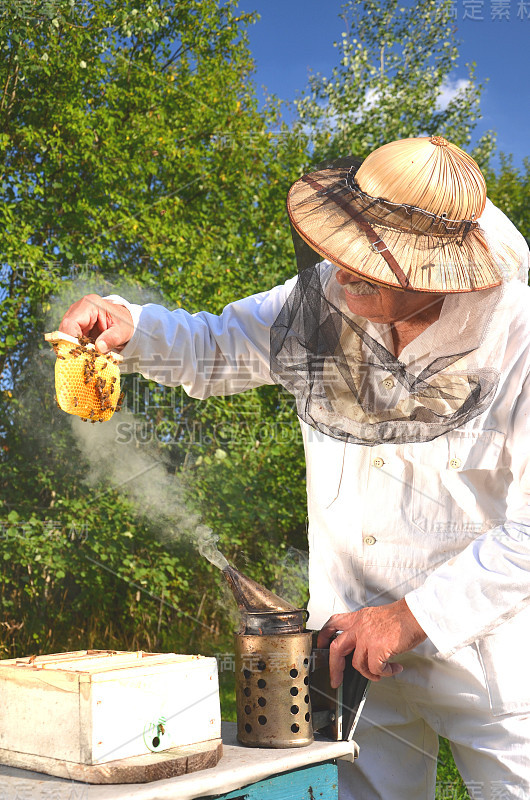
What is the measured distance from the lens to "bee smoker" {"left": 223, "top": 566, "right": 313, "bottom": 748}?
5.02 feet

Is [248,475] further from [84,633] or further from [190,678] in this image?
[190,678]

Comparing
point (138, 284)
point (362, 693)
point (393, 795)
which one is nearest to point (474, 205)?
point (362, 693)

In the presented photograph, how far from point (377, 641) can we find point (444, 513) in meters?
0.38

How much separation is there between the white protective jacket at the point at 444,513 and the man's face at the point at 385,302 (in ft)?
0.16

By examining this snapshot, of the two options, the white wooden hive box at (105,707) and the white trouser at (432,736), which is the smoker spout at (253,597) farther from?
the white trouser at (432,736)

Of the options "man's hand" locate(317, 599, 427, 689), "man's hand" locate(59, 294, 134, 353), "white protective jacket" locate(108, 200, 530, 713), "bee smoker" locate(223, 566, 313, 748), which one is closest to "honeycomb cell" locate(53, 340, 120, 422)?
"man's hand" locate(59, 294, 134, 353)

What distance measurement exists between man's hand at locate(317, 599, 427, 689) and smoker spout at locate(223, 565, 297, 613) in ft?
0.47

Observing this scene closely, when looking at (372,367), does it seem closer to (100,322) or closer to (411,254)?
(411,254)

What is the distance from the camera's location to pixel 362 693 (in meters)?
1.66

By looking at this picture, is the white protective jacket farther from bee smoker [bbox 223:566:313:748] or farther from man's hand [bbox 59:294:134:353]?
bee smoker [bbox 223:566:313:748]

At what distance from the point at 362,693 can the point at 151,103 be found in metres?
4.68

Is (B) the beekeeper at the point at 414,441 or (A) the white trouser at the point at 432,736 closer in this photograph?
(B) the beekeeper at the point at 414,441

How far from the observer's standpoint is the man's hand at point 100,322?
6.27ft

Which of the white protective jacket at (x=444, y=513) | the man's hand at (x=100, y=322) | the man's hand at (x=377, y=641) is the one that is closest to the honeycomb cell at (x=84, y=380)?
the man's hand at (x=100, y=322)
